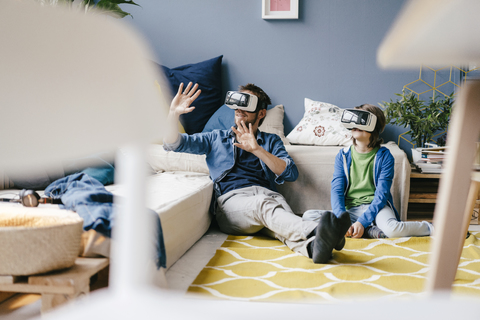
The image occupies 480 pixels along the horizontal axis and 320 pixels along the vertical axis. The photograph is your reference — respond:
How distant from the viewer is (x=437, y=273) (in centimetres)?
54

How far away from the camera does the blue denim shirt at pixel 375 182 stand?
1.85 m

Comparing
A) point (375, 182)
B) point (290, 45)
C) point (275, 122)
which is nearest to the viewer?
point (375, 182)

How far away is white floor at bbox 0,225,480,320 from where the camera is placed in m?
1.06

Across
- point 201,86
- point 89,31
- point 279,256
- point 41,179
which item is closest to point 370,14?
point 201,86

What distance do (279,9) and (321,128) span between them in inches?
36.3

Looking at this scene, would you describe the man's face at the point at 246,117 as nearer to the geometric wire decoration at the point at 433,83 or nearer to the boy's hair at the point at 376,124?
the boy's hair at the point at 376,124

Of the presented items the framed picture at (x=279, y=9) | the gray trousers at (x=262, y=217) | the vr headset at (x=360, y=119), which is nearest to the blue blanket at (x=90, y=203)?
the gray trousers at (x=262, y=217)

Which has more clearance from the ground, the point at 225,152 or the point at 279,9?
the point at 279,9

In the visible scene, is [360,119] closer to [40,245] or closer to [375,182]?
[375,182]

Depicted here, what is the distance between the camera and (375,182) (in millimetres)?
1952

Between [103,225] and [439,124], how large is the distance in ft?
7.29

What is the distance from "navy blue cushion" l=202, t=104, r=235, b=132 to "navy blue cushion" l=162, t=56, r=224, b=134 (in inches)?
4.5

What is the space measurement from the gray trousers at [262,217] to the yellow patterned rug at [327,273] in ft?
0.22

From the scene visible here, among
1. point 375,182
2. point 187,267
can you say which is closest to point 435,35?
point 187,267
